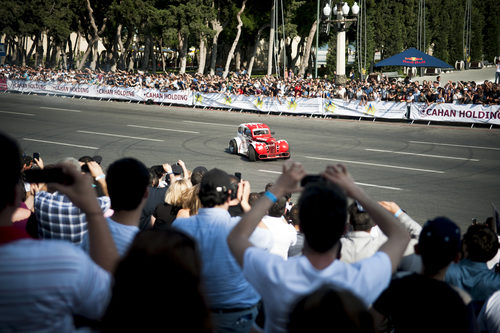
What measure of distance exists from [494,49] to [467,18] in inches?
429

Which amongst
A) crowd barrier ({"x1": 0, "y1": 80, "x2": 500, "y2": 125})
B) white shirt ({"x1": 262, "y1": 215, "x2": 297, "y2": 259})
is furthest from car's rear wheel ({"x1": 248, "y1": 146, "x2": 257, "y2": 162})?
crowd barrier ({"x1": 0, "y1": 80, "x2": 500, "y2": 125})

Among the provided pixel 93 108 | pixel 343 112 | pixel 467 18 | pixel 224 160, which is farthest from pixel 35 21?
pixel 467 18

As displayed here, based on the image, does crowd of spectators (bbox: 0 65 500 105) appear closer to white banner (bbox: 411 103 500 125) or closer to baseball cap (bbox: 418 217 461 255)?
white banner (bbox: 411 103 500 125)

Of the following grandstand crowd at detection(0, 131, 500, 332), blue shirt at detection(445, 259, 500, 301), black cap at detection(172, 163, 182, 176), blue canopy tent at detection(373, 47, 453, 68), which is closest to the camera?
grandstand crowd at detection(0, 131, 500, 332)

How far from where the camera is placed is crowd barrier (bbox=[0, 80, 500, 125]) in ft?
79.1

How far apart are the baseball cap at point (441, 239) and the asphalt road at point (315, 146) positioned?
8503mm

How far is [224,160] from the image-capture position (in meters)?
17.3

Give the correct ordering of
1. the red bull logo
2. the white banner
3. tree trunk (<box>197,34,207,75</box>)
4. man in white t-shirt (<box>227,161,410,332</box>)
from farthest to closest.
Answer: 1. tree trunk (<box>197,34,207,75</box>)
2. the red bull logo
3. the white banner
4. man in white t-shirt (<box>227,161,410,332</box>)

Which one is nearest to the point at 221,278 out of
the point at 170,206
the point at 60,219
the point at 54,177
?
the point at 54,177

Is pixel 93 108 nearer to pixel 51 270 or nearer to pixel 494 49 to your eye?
pixel 51 270

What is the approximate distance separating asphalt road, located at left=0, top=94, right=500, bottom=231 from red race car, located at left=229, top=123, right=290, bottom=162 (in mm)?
367

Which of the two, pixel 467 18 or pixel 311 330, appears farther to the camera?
pixel 467 18

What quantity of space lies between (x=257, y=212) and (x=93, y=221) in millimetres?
901

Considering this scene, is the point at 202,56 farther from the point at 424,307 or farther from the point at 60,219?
the point at 424,307
